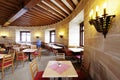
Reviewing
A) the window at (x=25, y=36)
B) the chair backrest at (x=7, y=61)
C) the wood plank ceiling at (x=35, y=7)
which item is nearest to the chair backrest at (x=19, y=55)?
the chair backrest at (x=7, y=61)

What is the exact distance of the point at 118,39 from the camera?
5.27 feet

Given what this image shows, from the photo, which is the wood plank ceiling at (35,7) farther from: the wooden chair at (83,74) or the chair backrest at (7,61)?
→ the wooden chair at (83,74)

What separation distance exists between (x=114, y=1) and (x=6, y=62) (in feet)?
13.3

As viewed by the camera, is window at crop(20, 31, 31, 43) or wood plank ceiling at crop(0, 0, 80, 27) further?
window at crop(20, 31, 31, 43)

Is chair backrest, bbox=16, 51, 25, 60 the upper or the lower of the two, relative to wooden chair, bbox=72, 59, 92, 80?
upper

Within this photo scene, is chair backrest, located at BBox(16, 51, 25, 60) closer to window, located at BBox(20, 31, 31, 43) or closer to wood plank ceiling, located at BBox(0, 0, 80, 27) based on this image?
wood plank ceiling, located at BBox(0, 0, 80, 27)

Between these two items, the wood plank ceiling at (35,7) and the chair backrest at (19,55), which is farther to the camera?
the chair backrest at (19,55)

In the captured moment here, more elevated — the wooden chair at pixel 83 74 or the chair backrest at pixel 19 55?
the chair backrest at pixel 19 55

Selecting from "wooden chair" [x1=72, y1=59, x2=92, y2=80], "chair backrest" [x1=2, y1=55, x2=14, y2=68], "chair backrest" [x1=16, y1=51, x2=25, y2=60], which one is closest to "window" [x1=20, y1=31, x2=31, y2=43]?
"chair backrest" [x1=16, y1=51, x2=25, y2=60]

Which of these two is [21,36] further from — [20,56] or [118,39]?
[118,39]

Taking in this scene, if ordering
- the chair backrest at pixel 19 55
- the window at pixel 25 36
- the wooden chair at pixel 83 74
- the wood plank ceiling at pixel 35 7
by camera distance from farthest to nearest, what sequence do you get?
the window at pixel 25 36 < the chair backrest at pixel 19 55 < the wood plank ceiling at pixel 35 7 < the wooden chair at pixel 83 74

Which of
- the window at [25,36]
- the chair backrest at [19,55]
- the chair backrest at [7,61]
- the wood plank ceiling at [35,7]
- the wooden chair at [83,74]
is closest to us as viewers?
the wooden chair at [83,74]

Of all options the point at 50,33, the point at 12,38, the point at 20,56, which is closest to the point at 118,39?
the point at 20,56

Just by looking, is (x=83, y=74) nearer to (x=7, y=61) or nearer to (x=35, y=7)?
(x=7, y=61)
